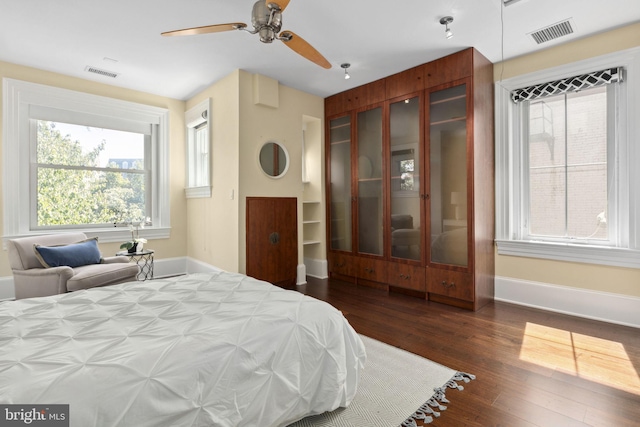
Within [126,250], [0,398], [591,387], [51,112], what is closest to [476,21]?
[591,387]

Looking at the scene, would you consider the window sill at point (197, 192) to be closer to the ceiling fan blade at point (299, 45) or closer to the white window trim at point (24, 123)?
the white window trim at point (24, 123)

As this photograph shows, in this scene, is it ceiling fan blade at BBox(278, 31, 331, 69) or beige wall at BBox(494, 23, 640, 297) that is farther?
beige wall at BBox(494, 23, 640, 297)

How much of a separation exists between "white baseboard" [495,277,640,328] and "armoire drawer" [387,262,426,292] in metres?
0.85

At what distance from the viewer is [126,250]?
4.02m

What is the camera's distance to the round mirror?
13.9ft

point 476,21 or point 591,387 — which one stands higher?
point 476,21

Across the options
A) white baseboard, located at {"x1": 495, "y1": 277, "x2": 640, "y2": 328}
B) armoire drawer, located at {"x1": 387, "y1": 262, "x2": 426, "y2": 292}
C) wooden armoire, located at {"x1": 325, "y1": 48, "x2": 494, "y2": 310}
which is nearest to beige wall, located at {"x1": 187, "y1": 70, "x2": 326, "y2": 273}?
wooden armoire, located at {"x1": 325, "y1": 48, "x2": 494, "y2": 310}

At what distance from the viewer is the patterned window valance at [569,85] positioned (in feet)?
9.86

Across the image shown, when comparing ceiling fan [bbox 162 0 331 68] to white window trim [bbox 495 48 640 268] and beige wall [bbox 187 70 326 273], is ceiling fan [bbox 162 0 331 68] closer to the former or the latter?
beige wall [bbox 187 70 326 273]

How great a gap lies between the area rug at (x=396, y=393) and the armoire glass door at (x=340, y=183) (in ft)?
7.89

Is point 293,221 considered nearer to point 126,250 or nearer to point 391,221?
point 391,221

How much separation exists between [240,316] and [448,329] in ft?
6.94

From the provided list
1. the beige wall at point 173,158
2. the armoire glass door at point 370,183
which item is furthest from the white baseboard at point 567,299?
the beige wall at point 173,158

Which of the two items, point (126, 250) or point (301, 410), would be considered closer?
point (301, 410)
